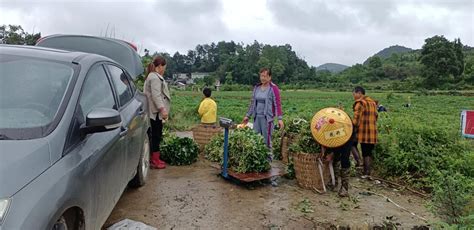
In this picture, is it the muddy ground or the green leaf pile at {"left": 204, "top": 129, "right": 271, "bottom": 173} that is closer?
the muddy ground

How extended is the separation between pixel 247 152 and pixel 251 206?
3.36 feet

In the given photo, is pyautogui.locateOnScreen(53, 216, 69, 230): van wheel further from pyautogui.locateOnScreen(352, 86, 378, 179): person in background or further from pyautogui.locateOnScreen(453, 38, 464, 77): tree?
pyautogui.locateOnScreen(453, 38, 464, 77): tree

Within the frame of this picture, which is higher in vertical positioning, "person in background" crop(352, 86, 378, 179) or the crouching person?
"person in background" crop(352, 86, 378, 179)

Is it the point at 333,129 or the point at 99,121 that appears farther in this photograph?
the point at 333,129

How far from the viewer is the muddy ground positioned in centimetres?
410

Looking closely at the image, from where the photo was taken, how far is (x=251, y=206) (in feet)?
15.2

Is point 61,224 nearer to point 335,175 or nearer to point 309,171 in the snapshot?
point 309,171

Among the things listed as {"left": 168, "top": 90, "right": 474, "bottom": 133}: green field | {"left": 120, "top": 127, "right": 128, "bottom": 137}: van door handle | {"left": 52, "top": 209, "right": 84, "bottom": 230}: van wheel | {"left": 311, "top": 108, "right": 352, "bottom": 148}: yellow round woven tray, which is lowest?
{"left": 168, "top": 90, "right": 474, "bottom": 133}: green field

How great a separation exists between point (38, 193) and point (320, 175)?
13.4ft

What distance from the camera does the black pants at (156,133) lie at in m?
5.90

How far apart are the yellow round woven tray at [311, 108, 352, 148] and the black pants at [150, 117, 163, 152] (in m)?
2.44

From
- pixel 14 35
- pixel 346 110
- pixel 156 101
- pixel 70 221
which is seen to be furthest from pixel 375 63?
pixel 70 221

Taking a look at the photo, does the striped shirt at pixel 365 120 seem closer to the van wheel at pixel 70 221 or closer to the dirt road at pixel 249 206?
the dirt road at pixel 249 206

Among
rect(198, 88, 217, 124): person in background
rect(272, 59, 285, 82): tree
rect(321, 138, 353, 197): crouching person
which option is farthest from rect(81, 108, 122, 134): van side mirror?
rect(272, 59, 285, 82): tree
